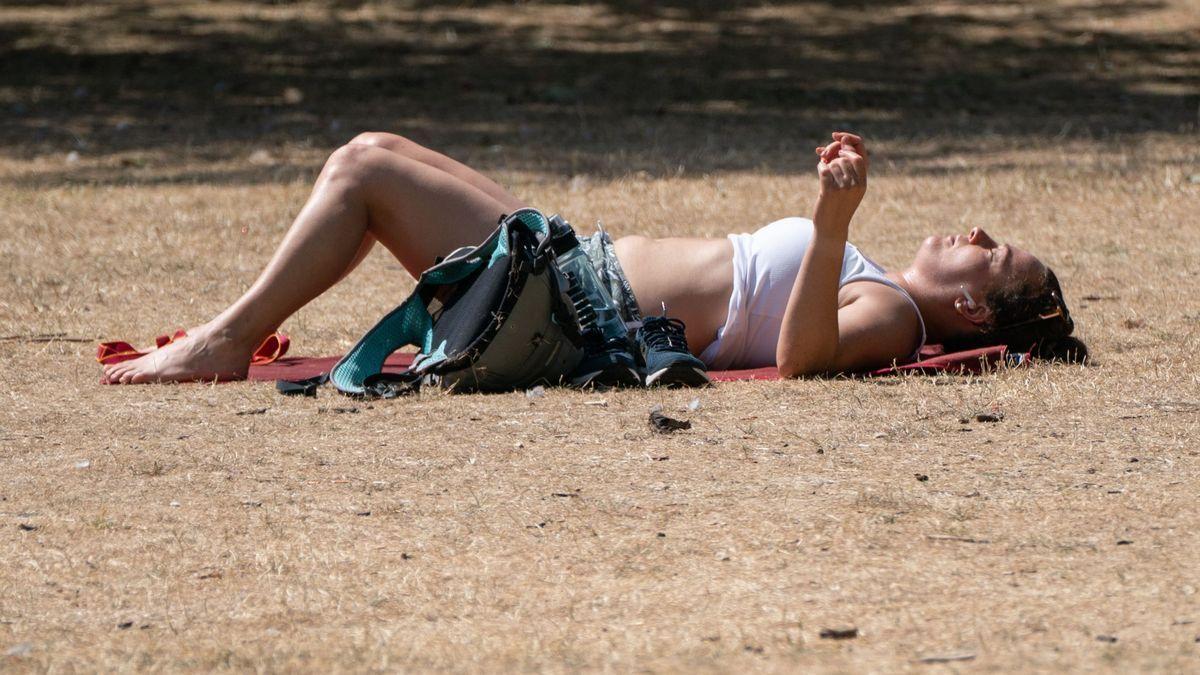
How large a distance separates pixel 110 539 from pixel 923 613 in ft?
5.09

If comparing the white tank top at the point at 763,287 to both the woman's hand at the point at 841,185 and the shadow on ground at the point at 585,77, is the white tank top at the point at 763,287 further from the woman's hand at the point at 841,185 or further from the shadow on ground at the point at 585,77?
the shadow on ground at the point at 585,77

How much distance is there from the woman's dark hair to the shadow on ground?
4182mm

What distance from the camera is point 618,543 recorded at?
3039mm

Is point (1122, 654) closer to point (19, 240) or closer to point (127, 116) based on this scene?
point (19, 240)

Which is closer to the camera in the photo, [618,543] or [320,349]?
[618,543]

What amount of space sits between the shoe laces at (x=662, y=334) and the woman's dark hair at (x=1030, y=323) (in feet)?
2.88

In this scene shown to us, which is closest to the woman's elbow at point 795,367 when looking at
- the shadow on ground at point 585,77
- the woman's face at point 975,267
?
the woman's face at point 975,267

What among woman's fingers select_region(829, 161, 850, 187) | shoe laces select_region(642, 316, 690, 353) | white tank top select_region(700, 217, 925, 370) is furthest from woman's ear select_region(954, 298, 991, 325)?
shoe laces select_region(642, 316, 690, 353)

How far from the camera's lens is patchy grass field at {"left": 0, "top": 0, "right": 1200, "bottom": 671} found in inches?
102

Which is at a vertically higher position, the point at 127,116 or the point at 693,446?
the point at 693,446

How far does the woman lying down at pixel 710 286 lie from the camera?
437 cm

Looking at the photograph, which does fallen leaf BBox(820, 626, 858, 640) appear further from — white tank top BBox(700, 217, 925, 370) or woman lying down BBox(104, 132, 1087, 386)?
white tank top BBox(700, 217, 925, 370)

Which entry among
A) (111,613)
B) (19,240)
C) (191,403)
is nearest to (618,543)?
(111,613)

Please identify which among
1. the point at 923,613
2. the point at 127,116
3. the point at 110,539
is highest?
the point at 923,613
